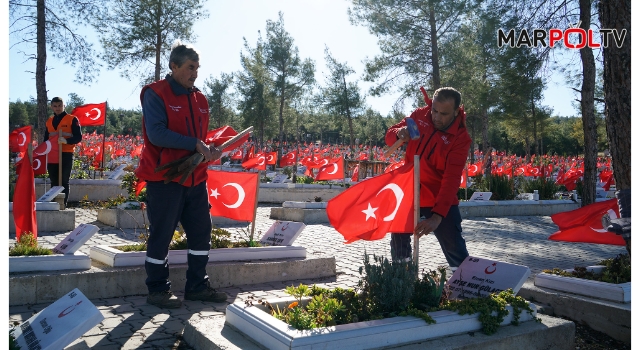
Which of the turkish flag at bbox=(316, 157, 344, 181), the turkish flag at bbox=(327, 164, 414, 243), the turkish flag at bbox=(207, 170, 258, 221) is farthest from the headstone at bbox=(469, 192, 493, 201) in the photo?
the turkish flag at bbox=(327, 164, 414, 243)

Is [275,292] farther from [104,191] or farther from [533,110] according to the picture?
[533,110]

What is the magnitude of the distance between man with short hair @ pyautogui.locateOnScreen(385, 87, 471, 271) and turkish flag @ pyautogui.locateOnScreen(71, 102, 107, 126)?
9421mm

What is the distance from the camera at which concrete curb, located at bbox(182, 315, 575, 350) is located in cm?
339

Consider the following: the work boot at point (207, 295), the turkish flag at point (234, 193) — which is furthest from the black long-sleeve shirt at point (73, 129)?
the work boot at point (207, 295)

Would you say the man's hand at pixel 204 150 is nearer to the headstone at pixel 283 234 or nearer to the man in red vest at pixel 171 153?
the man in red vest at pixel 171 153

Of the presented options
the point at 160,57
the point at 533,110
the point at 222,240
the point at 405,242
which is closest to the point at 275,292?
the point at 222,240

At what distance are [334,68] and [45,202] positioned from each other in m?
30.4

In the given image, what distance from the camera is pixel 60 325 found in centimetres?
318

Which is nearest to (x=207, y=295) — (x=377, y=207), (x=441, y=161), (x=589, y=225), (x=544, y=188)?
(x=377, y=207)

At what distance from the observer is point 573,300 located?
495 centimetres

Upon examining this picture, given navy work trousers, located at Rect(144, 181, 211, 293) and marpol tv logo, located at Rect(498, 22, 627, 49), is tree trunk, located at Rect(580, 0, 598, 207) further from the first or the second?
navy work trousers, located at Rect(144, 181, 211, 293)

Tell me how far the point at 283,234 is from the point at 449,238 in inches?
104

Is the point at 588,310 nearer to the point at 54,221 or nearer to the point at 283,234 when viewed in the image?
the point at 283,234

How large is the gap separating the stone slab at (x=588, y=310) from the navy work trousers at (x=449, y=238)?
1.10 meters
